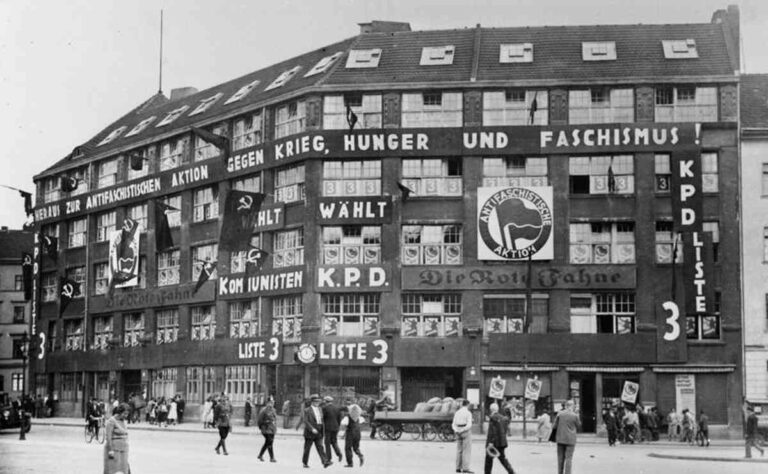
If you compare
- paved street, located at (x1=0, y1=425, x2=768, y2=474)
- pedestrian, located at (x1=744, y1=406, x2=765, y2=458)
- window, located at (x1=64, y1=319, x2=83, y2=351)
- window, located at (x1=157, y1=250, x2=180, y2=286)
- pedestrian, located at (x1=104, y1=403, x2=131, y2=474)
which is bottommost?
paved street, located at (x1=0, y1=425, x2=768, y2=474)

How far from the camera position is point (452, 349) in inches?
1994

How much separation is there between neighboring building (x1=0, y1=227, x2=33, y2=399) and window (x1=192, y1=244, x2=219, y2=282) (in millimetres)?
36067

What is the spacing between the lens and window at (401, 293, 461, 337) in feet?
168

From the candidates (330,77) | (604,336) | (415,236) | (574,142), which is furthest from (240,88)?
(604,336)

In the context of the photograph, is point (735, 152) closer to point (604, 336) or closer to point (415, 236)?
point (604, 336)

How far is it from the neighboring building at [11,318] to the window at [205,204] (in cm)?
3623

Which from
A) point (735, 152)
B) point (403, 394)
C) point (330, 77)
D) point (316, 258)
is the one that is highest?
point (330, 77)

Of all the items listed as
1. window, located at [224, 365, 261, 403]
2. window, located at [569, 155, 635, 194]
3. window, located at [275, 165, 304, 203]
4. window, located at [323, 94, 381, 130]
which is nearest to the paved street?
window, located at [224, 365, 261, 403]

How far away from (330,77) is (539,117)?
9.52m

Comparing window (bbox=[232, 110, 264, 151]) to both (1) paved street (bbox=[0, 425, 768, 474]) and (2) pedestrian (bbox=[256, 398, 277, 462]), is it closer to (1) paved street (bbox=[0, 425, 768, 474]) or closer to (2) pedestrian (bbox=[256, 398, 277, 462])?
(1) paved street (bbox=[0, 425, 768, 474])

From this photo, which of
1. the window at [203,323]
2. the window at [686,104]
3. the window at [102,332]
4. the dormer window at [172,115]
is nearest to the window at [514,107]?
the window at [686,104]

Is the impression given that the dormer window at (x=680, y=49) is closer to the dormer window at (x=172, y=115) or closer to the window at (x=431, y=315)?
the window at (x=431, y=315)

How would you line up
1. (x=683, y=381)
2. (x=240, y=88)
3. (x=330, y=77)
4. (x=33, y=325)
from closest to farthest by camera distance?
(x=683, y=381)
(x=330, y=77)
(x=240, y=88)
(x=33, y=325)

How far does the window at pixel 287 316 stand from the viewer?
175 feet
